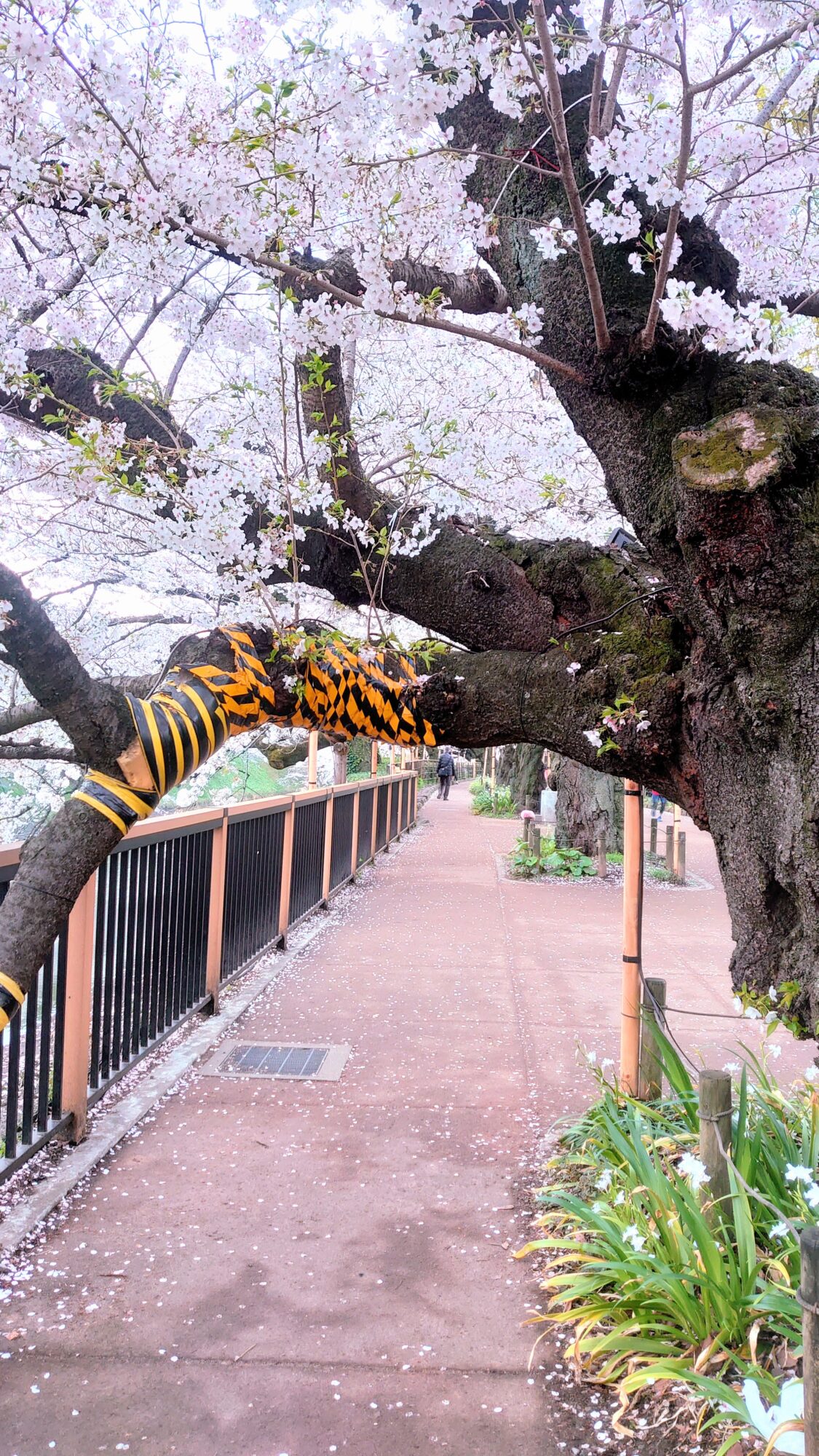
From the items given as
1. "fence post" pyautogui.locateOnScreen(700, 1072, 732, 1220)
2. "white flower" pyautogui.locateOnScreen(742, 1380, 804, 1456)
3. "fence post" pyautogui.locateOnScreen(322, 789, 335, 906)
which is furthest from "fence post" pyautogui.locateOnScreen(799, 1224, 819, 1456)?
"fence post" pyautogui.locateOnScreen(322, 789, 335, 906)

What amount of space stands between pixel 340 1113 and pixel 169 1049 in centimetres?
135

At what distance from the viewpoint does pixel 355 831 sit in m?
12.2

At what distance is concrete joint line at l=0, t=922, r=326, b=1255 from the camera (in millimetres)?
3344

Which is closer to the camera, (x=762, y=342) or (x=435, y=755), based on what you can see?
(x=762, y=342)

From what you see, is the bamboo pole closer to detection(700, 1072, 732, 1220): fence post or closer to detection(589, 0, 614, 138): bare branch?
detection(700, 1072, 732, 1220): fence post

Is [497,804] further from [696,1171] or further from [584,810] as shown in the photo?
[696,1171]

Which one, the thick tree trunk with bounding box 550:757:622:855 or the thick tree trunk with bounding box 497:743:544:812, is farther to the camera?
the thick tree trunk with bounding box 497:743:544:812

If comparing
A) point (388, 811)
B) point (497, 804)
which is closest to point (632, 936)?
point (388, 811)

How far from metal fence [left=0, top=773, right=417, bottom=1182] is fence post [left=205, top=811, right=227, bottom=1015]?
0.03 ft

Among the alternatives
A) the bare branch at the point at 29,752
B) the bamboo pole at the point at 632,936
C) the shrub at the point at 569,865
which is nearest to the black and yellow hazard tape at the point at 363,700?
the bamboo pole at the point at 632,936

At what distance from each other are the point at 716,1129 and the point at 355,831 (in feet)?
31.2

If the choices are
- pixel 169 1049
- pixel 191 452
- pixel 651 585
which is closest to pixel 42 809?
pixel 169 1049

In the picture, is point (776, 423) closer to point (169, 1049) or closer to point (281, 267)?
point (281, 267)

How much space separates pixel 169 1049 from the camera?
5367 mm
